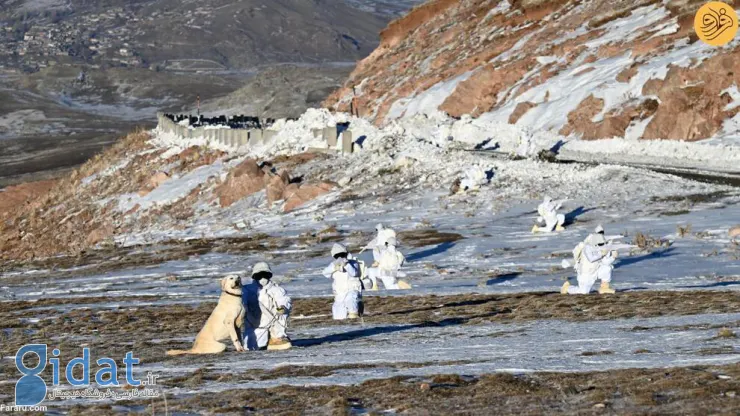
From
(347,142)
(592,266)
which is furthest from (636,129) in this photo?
(592,266)

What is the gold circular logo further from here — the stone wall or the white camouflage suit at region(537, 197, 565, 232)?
the white camouflage suit at region(537, 197, 565, 232)

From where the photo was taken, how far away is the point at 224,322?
1377 cm

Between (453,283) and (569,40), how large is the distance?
4196 centimetres

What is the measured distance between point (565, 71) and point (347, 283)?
43.5 metres

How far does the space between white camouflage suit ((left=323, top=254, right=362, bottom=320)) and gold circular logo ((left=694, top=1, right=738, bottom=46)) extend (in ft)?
123

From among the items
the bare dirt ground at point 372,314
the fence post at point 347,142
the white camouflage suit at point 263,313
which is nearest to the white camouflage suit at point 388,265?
the bare dirt ground at point 372,314

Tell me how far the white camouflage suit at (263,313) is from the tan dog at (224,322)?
0.26 meters

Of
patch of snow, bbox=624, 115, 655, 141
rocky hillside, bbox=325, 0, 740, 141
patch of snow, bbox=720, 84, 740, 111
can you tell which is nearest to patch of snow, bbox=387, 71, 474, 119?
rocky hillside, bbox=325, 0, 740, 141

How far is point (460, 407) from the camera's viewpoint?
947 cm

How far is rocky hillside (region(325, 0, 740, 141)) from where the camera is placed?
155 feet

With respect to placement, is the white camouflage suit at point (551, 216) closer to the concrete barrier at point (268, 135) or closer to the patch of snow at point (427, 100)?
the concrete barrier at point (268, 135)

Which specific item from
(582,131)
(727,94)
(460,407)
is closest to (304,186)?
(582,131)

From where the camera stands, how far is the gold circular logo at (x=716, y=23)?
51.5 m

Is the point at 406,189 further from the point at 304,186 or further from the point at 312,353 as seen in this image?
the point at 312,353
